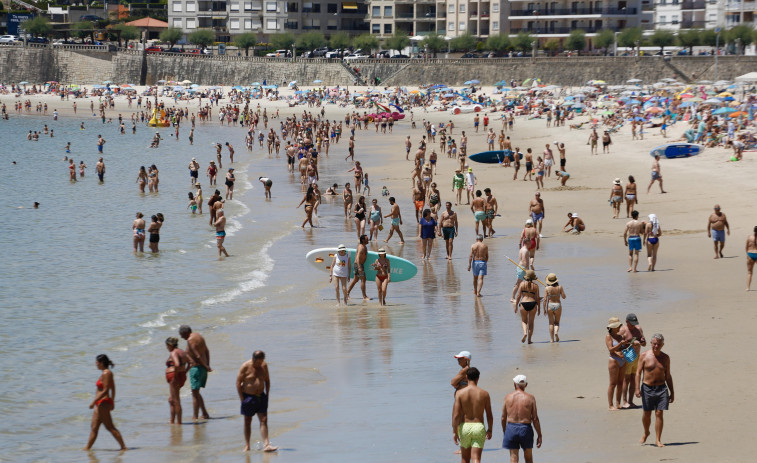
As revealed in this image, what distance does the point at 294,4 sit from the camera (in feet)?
361

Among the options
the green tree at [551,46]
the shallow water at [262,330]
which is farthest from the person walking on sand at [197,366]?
the green tree at [551,46]

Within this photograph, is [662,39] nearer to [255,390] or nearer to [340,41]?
[340,41]

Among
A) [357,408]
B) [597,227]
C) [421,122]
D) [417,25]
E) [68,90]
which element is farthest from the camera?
[417,25]

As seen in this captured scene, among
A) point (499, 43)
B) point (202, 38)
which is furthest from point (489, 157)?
point (202, 38)

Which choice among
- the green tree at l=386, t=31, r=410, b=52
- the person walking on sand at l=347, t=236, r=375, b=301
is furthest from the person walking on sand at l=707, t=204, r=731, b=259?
the green tree at l=386, t=31, r=410, b=52

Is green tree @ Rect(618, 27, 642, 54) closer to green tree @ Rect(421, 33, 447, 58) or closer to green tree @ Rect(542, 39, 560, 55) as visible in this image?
green tree @ Rect(542, 39, 560, 55)

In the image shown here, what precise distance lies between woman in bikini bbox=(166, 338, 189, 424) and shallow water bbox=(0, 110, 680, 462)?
256mm

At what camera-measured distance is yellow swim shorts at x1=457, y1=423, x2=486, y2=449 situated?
9133 mm

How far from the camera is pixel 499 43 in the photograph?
93.0 m

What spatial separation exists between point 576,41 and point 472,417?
86729mm

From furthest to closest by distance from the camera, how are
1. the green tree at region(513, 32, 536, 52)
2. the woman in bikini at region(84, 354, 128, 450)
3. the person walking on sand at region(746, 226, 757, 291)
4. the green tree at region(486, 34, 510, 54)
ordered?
the green tree at region(486, 34, 510, 54) < the green tree at region(513, 32, 536, 52) < the person walking on sand at region(746, 226, 757, 291) < the woman in bikini at region(84, 354, 128, 450)

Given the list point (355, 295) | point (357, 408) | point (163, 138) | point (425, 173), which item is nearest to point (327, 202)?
point (425, 173)

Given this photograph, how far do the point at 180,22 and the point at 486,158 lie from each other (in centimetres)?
8070

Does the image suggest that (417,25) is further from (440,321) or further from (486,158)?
(440,321)
